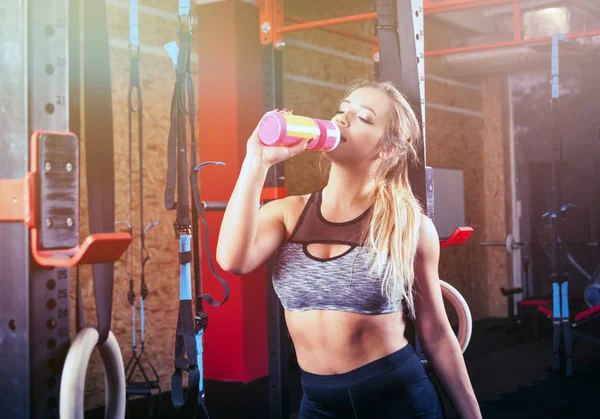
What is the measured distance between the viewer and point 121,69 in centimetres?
440

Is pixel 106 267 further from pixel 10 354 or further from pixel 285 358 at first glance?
pixel 285 358

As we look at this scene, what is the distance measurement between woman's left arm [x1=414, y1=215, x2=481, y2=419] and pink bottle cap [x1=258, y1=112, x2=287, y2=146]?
0.48m

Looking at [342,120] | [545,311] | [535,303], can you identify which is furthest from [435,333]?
[535,303]

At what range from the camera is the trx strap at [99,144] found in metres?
1.23

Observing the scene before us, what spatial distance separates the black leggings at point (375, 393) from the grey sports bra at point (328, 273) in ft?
0.42

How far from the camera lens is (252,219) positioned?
143 cm

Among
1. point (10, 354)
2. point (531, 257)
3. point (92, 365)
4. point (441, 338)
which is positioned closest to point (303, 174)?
point (92, 365)

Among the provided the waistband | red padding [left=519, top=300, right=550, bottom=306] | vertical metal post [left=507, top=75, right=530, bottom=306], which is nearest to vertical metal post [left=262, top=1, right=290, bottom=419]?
the waistband

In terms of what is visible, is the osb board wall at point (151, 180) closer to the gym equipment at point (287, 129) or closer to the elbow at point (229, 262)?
the elbow at point (229, 262)

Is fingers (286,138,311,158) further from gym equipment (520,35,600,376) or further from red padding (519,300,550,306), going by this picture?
red padding (519,300,550,306)

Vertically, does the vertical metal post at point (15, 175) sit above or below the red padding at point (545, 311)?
above

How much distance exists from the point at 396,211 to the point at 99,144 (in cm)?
66

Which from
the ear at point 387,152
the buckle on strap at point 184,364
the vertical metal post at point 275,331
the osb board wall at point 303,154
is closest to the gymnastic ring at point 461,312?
the ear at point 387,152

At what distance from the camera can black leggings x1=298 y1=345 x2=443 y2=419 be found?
4.80ft
